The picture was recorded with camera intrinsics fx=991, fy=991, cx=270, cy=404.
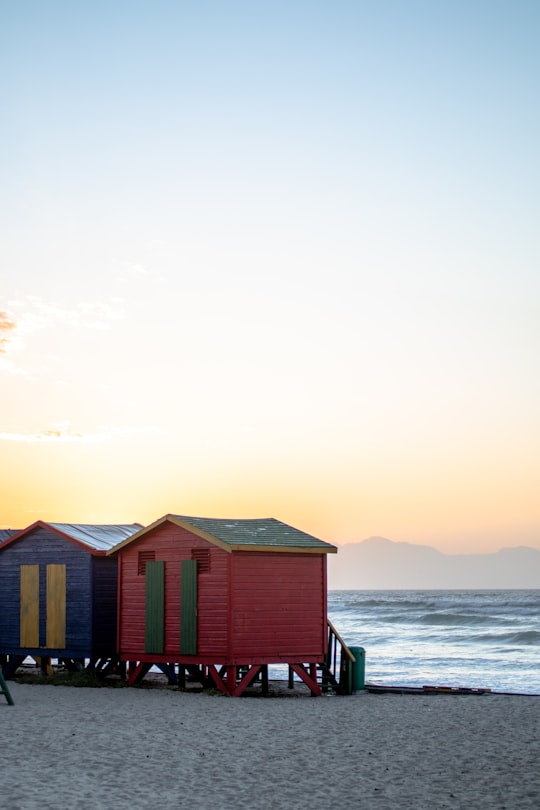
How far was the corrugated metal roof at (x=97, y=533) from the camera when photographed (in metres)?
27.2

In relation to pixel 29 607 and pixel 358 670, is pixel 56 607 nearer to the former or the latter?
pixel 29 607

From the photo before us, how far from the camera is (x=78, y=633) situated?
26.5m

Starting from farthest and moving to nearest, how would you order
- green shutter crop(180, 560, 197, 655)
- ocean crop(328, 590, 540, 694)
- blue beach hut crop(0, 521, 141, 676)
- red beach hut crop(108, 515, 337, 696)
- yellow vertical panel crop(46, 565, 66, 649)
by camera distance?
ocean crop(328, 590, 540, 694) < yellow vertical panel crop(46, 565, 66, 649) < blue beach hut crop(0, 521, 141, 676) < green shutter crop(180, 560, 197, 655) < red beach hut crop(108, 515, 337, 696)

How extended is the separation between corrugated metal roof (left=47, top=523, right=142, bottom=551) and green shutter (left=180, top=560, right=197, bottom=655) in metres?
3.87

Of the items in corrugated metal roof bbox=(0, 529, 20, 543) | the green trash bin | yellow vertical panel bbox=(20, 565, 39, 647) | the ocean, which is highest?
corrugated metal roof bbox=(0, 529, 20, 543)

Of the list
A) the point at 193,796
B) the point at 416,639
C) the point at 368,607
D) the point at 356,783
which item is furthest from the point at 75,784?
the point at 368,607

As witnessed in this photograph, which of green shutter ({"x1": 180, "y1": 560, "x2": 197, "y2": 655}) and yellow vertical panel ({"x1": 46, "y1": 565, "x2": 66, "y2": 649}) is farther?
yellow vertical panel ({"x1": 46, "y1": 565, "x2": 66, "y2": 649})

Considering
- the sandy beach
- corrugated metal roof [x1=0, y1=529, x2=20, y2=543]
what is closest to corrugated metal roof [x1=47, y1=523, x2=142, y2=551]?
corrugated metal roof [x1=0, y1=529, x2=20, y2=543]

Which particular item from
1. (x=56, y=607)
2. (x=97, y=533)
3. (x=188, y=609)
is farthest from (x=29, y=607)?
(x=188, y=609)

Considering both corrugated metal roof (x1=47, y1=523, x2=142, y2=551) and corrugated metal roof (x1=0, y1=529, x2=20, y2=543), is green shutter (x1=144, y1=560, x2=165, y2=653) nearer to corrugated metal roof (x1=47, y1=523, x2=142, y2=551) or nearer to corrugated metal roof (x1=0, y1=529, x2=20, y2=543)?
corrugated metal roof (x1=47, y1=523, x2=142, y2=551)

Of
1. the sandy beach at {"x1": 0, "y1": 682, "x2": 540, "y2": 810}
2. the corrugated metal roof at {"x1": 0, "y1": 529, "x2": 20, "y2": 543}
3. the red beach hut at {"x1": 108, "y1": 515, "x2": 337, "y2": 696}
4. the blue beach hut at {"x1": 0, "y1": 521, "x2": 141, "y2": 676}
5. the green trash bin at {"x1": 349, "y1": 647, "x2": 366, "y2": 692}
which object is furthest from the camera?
the corrugated metal roof at {"x1": 0, "y1": 529, "x2": 20, "y2": 543}

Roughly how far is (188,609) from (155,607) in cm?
129

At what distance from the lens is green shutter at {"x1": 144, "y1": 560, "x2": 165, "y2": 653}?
952 inches

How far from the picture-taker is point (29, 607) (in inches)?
1091
